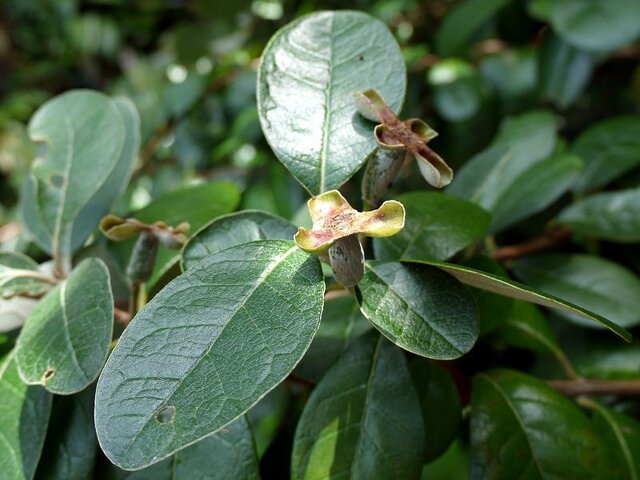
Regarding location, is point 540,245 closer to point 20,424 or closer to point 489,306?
point 489,306

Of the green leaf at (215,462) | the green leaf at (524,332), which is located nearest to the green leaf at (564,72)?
the green leaf at (524,332)

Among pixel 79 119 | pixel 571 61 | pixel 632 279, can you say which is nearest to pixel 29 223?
pixel 79 119

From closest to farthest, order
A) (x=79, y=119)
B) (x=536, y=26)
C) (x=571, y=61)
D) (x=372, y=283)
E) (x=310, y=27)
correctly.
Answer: (x=372, y=283)
(x=310, y=27)
(x=79, y=119)
(x=571, y=61)
(x=536, y=26)

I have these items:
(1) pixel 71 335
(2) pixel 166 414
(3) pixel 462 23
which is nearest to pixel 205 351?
(2) pixel 166 414

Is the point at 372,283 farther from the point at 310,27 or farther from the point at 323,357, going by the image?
the point at 310,27

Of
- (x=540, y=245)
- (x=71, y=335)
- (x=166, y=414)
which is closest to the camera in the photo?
(x=166, y=414)

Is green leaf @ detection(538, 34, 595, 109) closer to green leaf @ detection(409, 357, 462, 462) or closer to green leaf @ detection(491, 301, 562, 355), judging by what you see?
green leaf @ detection(491, 301, 562, 355)
